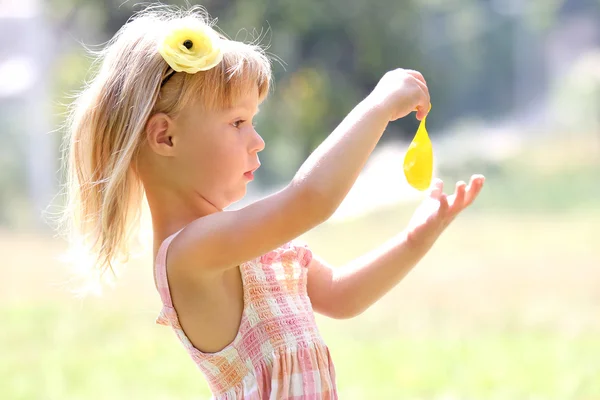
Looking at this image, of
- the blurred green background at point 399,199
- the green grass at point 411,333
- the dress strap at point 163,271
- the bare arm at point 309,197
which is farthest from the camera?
the blurred green background at point 399,199

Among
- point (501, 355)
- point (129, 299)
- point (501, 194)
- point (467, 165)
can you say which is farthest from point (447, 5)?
point (501, 355)

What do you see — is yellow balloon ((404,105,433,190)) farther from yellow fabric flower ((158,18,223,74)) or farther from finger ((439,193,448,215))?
yellow fabric flower ((158,18,223,74))

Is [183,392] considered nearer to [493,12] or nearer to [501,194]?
[501,194]

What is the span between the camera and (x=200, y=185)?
1076mm

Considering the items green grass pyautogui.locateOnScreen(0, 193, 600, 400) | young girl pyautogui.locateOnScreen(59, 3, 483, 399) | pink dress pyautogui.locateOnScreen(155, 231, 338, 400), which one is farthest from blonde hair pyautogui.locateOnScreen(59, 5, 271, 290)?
green grass pyautogui.locateOnScreen(0, 193, 600, 400)

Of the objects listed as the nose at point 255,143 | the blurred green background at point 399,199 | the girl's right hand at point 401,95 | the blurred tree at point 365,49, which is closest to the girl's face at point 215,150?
the nose at point 255,143

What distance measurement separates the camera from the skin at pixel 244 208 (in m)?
0.94

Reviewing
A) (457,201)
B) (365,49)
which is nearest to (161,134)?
(457,201)

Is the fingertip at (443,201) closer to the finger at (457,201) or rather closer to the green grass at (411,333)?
the finger at (457,201)

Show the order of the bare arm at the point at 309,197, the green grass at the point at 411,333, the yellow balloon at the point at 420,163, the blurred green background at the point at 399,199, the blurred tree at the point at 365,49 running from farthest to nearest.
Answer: the blurred tree at the point at 365,49 < the blurred green background at the point at 399,199 < the green grass at the point at 411,333 < the yellow balloon at the point at 420,163 < the bare arm at the point at 309,197

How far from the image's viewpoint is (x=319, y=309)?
1.21 meters

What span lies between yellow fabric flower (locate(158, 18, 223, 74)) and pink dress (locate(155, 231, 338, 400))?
7.8 inches

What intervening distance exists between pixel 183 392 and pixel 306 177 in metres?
1.73

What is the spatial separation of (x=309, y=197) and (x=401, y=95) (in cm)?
16
